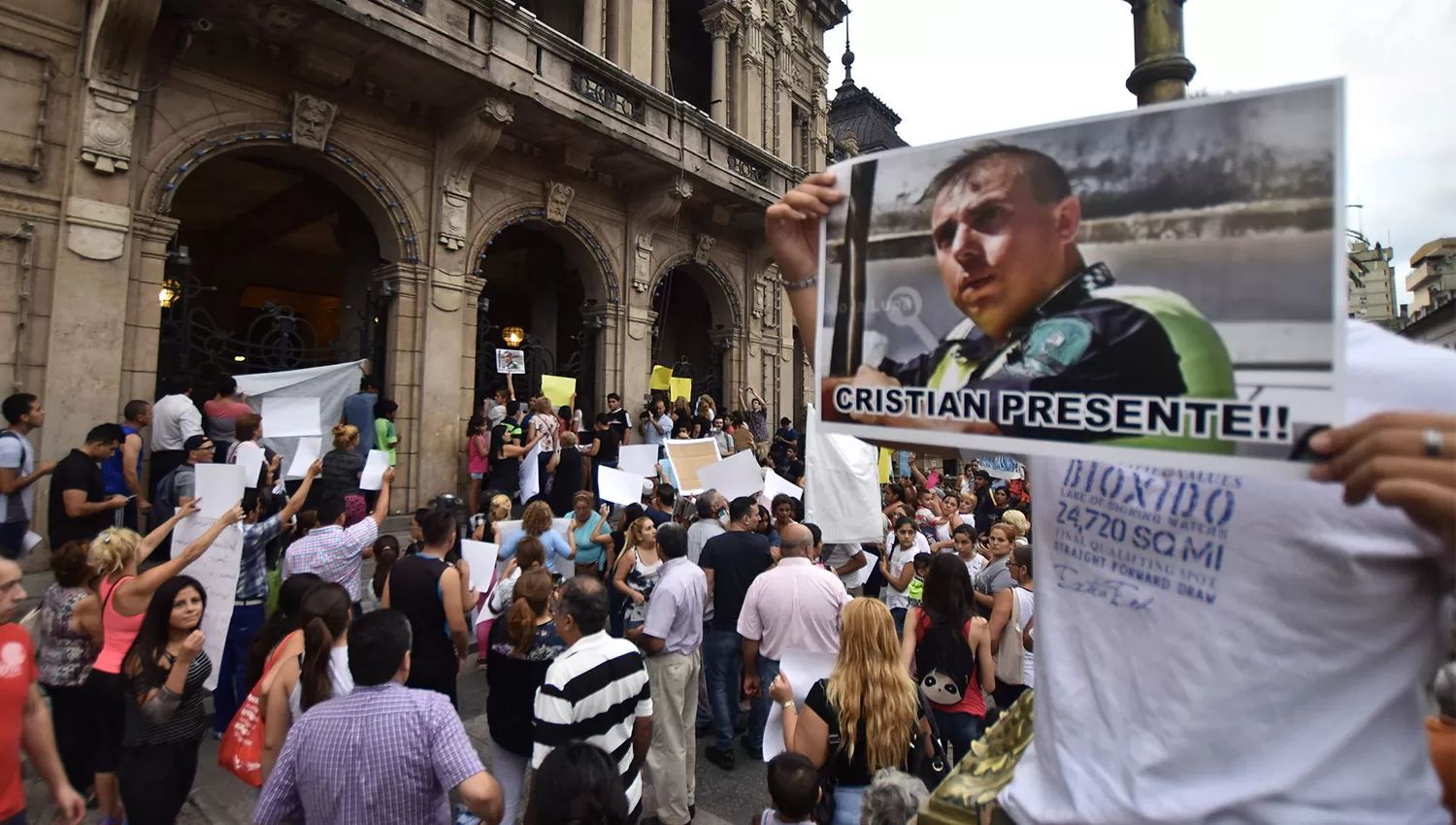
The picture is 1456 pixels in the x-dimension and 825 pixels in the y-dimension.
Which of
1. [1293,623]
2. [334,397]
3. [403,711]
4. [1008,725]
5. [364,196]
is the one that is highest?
[364,196]

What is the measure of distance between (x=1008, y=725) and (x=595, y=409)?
12.1 m

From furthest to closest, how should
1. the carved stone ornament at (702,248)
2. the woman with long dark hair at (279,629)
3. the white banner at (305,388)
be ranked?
1. the carved stone ornament at (702,248)
2. the white banner at (305,388)
3. the woman with long dark hair at (279,629)

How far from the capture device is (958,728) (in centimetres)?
383

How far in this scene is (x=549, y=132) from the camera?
37.6ft

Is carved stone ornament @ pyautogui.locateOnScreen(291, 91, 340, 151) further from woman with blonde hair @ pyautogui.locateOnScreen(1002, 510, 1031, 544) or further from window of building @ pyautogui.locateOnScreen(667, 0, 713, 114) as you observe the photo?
window of building @ pyautogui.locateOnScreen(667, 0, 713, 114)

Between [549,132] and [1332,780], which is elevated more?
[549,132]

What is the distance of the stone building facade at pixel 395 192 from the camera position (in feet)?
23.8

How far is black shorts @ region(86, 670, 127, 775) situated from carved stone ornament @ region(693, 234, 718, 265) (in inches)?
507

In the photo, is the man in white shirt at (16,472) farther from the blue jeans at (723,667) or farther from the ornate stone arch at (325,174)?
the blue jeans at (723,667)

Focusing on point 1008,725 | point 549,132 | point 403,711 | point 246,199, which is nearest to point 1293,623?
point 1008,725

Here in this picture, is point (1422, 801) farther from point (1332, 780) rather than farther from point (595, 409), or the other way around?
point (595, 409)

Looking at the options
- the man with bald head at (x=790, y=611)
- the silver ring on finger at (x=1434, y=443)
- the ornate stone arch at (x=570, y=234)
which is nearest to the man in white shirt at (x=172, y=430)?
the ornate stone arch at (x=570, y=234)

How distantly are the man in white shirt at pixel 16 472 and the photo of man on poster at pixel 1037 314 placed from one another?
23.8 ft

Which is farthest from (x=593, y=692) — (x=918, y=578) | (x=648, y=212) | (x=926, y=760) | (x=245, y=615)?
(x=648, y=212)
